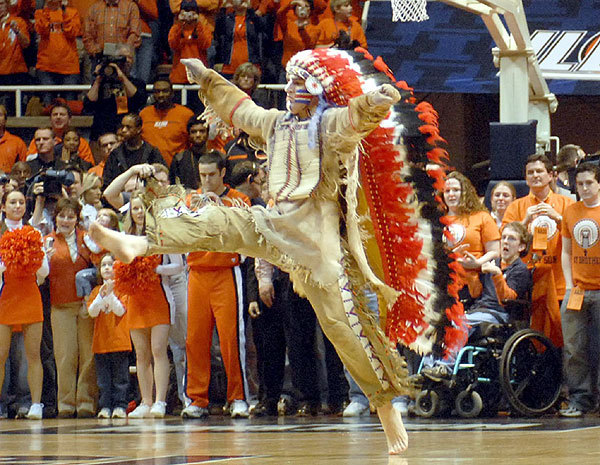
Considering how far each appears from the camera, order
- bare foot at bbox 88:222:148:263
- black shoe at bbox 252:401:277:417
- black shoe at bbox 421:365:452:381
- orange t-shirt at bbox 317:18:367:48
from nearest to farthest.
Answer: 1. bare foot at bbox 88:222:148:263
2. black shoe at bbox 421:365:452:381
3. black shoe at bbox 252:401:277:417
4. orange t-shirt at bbox 317:18:367:48

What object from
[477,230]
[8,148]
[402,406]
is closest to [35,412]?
[402,406]

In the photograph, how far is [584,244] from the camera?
7969mm

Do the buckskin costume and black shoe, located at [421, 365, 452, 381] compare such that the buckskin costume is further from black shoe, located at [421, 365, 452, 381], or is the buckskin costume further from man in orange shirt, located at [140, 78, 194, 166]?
man in orange shirt, located at [140, 78, 194, 166]

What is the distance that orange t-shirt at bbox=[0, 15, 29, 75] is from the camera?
1304cm

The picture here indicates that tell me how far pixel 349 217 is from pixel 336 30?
679 centimetres

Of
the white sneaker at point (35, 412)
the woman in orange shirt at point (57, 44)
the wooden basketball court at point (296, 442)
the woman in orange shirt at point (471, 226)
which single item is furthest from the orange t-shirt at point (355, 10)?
the wooden basketball court at point (296, 442)

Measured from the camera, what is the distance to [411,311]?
220 inches

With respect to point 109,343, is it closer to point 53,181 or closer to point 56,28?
point 53,181

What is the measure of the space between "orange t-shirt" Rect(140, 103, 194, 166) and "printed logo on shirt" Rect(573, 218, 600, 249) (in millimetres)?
4352

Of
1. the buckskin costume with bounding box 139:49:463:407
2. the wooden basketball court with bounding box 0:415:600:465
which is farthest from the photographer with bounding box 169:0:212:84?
the buckskin costume with bounding box 139:49:463:407

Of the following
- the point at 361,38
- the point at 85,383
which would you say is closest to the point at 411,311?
the point at 85,383

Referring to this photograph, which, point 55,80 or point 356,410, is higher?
point 55,80

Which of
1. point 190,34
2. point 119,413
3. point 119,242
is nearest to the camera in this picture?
point 119,242

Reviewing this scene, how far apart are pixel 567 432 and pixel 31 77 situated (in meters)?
8.87
